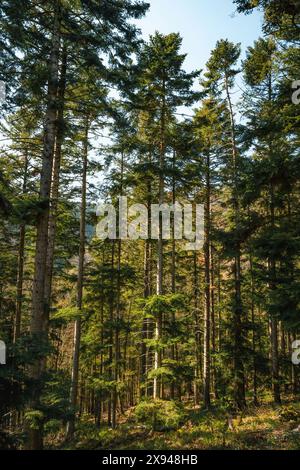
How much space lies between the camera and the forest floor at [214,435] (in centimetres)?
1059

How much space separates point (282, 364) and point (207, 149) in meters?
15.1

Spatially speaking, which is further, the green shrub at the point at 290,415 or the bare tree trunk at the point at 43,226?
the green shrub at the point at 290,415

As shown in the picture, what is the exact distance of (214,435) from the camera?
12391 millimetres

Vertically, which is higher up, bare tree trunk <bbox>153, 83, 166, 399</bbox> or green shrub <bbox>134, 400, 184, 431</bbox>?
bare tree trunk <bbox>153, 83, 166, 399</bbox>

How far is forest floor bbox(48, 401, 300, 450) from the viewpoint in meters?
10.6

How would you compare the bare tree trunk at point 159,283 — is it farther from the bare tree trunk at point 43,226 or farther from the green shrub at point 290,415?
the bare tree trunk at point 43,226

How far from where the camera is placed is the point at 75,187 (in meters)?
17.2

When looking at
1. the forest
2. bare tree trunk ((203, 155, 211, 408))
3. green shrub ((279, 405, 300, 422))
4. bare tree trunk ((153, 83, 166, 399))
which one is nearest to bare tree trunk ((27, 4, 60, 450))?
the forest

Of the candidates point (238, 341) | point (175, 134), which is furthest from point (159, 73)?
point (238, 341)

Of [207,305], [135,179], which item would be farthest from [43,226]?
[207,305]

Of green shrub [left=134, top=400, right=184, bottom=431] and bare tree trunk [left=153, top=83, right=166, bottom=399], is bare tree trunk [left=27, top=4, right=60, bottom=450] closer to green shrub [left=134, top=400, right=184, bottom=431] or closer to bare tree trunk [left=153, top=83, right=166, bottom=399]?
green shrub [left=134, top=400, right=184, bottom=431]

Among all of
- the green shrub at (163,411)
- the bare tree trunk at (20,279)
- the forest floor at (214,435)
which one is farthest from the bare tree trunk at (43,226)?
the bare tree trunk at (20,279)

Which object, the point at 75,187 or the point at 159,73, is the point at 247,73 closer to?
the point at 159,73

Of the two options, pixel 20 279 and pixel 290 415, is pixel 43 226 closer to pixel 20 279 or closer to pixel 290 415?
pixel 20 279
